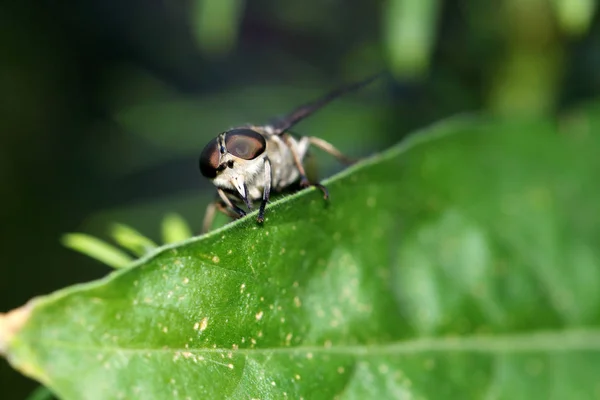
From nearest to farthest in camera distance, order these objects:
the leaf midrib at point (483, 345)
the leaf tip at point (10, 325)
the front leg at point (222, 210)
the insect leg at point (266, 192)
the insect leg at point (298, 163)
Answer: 1. the leaf tip at point (10, 325)
2. the insect leg at point (266, 192)
3. the leaf midrib at point (483, 345)
4. the front leg at point (222, 210)
5. the insect leg at point (298, 163)

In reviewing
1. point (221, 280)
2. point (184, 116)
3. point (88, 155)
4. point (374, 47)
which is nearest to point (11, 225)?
point (88, 155)

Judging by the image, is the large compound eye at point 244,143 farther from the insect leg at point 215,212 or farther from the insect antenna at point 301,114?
the insect antenna at point 301,114

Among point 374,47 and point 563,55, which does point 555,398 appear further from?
point 374,47

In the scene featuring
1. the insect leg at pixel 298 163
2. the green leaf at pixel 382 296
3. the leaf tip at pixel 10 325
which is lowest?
the leaf tip at pixel 10 325

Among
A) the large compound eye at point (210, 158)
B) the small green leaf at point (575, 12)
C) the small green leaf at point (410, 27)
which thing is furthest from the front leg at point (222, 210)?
the small green leaf at point (575, 12)

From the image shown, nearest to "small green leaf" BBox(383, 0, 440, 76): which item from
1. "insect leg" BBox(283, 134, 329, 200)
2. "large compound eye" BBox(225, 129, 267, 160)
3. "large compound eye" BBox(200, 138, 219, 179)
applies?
"insect leg" BBox(283, 134, 329, 200)

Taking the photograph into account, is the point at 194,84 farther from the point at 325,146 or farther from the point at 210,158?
the point at 210,158

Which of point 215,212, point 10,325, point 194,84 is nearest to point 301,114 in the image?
point 215,212

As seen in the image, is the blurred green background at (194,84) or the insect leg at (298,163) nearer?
the insect leg at (298,163)
